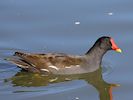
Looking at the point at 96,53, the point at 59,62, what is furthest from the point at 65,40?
the point at 59,62

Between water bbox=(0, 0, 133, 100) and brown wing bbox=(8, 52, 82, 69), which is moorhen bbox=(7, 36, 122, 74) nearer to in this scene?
brown wing bbox=(8, 52, 82, 69)

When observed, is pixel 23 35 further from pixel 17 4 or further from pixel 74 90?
pixel 74 90

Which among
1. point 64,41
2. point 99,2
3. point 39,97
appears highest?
point 99,2

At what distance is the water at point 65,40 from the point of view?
10.1m

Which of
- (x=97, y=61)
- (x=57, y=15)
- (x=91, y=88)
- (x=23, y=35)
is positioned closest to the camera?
(x=91, y=88)

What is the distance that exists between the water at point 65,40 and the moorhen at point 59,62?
140 mm

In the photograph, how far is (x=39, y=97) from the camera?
9672 millimetres

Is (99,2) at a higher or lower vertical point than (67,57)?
higher

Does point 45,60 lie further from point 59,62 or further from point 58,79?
point 58,79

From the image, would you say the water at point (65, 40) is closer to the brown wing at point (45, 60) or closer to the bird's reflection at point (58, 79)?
the bird's reflection at point (58, 79)

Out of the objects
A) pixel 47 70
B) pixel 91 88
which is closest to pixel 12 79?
pixel 47 70

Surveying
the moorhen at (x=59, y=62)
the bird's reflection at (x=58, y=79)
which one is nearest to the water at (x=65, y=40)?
the bird's reflection at (x=58, y=79)

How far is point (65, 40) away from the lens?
11.9m

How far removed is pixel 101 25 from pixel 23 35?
181cm
